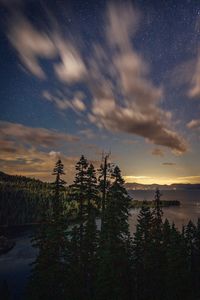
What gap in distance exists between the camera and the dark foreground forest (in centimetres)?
2227

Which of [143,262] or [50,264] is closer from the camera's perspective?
[50,264]

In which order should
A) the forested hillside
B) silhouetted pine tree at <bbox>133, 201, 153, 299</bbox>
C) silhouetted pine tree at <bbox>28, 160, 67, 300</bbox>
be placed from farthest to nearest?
the forested hillside → silhouetted pine tree at <bbox>133, 201, 153, 299</bbox> → silhouetted pine tree at <bbox>28, 160, 67, 300</bbox>

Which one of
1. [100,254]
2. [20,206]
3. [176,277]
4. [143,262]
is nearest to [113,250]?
[100,254]

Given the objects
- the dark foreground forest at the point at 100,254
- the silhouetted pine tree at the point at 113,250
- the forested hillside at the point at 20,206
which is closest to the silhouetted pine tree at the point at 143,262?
the dark foreground forest at the point at 100,254

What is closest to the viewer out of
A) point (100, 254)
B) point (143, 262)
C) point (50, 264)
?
point (50, 264)

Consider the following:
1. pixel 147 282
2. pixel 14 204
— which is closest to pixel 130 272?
pixel 147 282

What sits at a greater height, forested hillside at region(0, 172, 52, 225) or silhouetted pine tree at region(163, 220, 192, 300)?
forested hillside at region(0, 172, 52, 225)

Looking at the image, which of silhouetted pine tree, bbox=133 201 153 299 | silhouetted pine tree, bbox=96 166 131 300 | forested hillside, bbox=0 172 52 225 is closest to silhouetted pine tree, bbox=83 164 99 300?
silhouetted pine tree, bbox=96 166 131 300

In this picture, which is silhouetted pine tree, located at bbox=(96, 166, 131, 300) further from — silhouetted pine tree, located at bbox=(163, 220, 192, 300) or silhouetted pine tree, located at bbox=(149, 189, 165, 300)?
silhouetted pine tree, located at bbox=(149, 189, 165, 300)

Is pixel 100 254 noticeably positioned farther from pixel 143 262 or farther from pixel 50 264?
pixel 143 262

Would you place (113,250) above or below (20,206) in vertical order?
below

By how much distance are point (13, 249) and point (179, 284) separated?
6027 centimetres

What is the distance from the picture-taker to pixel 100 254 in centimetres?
2395

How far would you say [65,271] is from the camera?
23141mm
